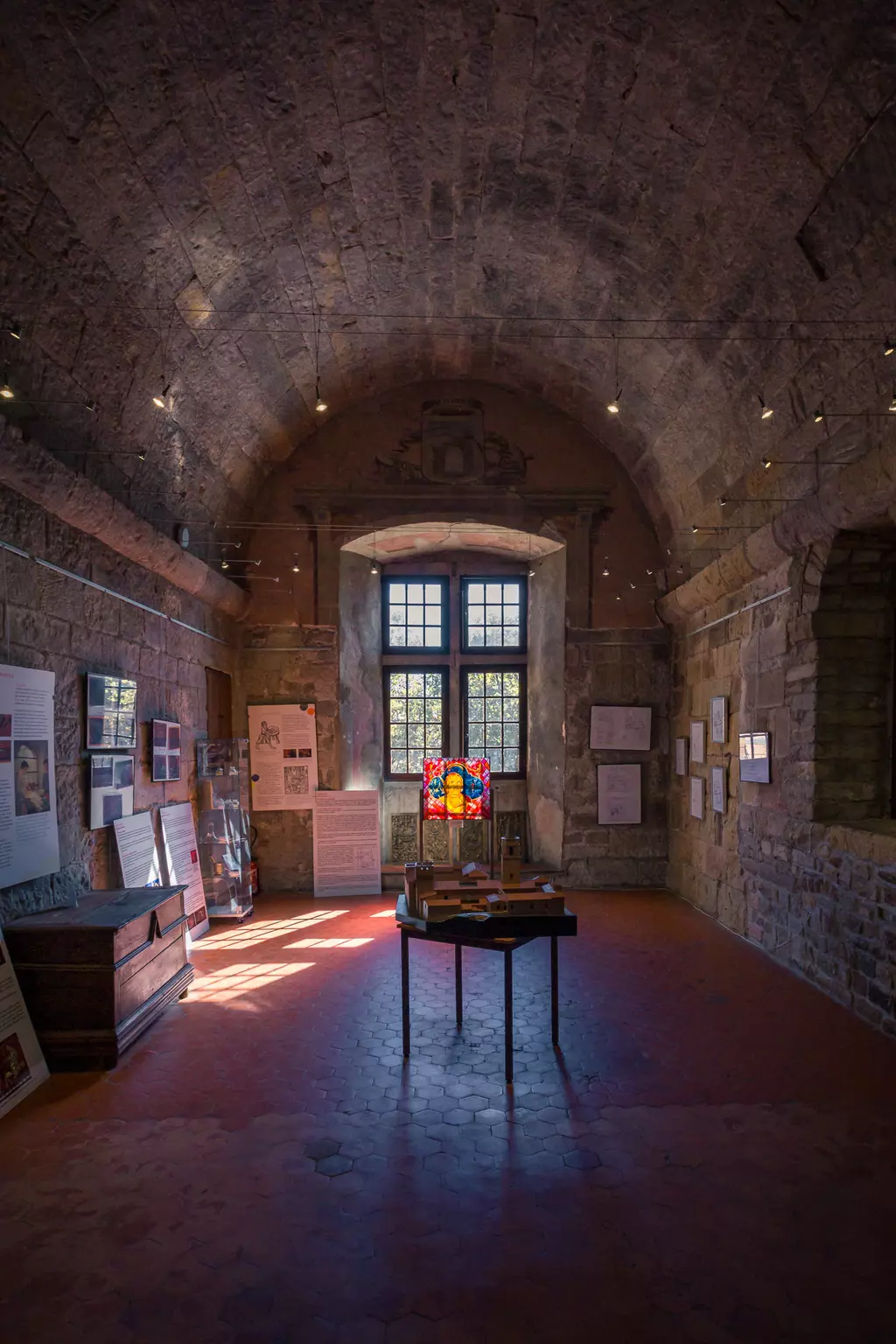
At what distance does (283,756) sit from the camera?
8.39 meters

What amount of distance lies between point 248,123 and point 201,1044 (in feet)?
16.7

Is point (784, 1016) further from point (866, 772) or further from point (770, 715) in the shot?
point (770, 715)

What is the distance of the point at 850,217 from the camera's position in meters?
4.05

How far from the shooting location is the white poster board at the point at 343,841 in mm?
8273

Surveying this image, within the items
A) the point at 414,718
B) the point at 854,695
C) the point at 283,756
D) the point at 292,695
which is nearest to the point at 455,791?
the point at 414,718

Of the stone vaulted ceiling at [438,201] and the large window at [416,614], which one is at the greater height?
the stone vaulted ceiling at [438,201]

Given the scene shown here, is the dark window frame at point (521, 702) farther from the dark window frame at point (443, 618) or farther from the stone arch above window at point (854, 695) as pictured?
the stone arch above window at point (854, 695)

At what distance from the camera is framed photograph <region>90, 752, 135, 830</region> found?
5141 millimetres

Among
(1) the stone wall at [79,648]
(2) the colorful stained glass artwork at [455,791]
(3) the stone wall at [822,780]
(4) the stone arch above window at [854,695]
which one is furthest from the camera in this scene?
(2) the colorful stained glass artwork at [455,791]

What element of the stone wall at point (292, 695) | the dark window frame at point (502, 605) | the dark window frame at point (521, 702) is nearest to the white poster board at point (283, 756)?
the stone wall at point (292, 695)

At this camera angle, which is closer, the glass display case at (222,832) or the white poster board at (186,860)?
the white poster board at (186,860)

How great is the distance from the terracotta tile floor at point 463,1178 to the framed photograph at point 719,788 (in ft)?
6.48

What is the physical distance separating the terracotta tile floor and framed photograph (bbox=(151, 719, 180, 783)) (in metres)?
1.86

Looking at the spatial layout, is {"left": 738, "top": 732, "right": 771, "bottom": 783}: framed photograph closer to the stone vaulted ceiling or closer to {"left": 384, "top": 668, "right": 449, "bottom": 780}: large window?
the stone vaulted ceiling
